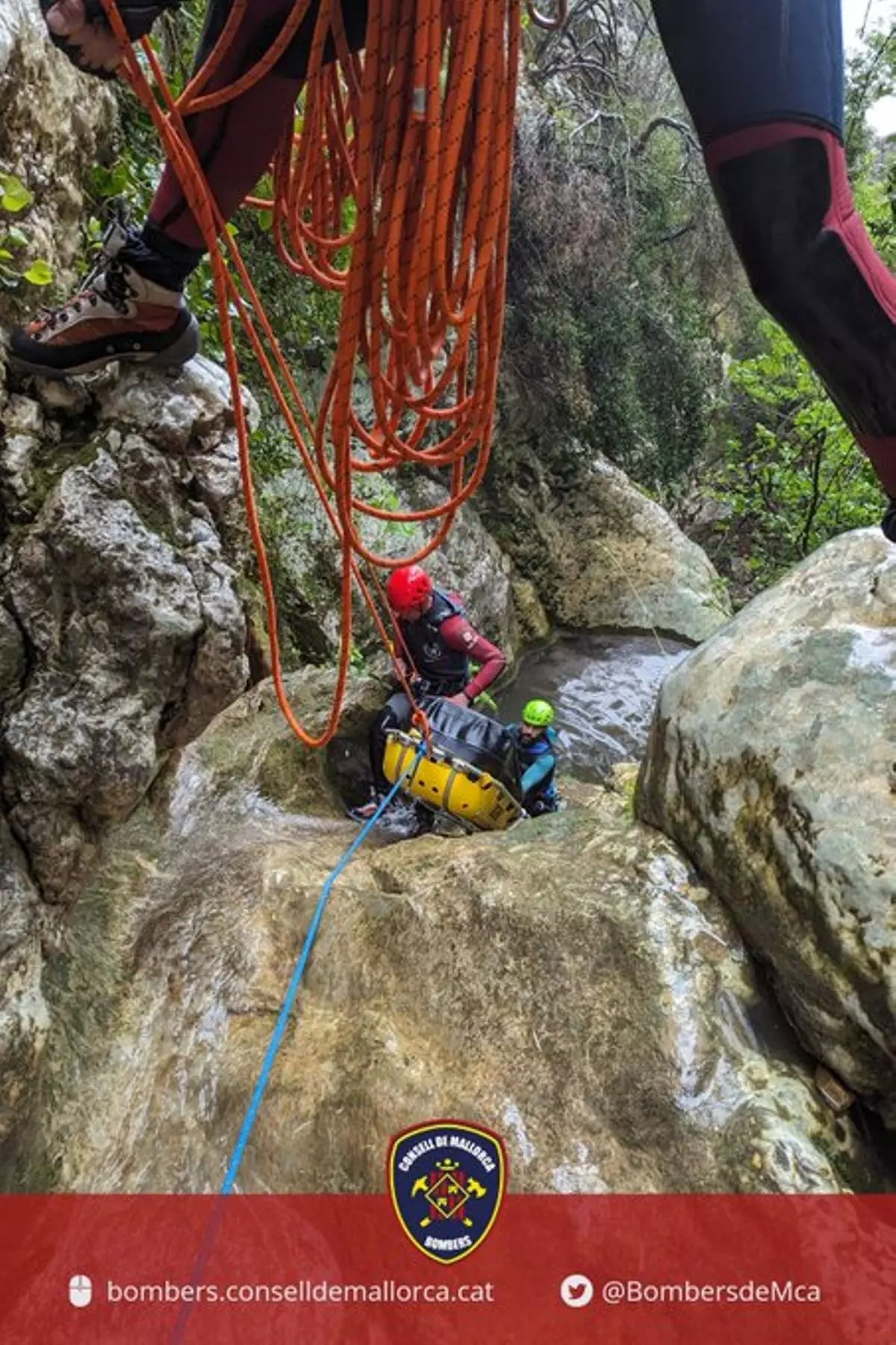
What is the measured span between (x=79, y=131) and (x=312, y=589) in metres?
2.72

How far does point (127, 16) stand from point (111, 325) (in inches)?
20.8

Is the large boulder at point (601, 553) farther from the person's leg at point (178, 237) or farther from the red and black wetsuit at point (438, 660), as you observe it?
the person's leg at point (178, 237)

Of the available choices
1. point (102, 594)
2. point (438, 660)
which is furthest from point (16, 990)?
point (438, 660)

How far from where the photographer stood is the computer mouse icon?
1664mm

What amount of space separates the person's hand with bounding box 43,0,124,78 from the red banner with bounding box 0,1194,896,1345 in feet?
7.20

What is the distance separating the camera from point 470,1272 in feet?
5.99

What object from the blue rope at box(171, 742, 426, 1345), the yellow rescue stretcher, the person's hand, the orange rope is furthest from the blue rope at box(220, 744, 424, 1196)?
the person's hand

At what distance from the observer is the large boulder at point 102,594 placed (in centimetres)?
168

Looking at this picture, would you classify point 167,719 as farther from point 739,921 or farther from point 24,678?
point 739,921

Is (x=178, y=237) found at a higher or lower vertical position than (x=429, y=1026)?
higher

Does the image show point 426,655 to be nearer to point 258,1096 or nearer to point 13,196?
point 258,1096

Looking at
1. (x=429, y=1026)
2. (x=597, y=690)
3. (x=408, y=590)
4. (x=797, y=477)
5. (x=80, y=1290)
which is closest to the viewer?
(x=80, y=1290)

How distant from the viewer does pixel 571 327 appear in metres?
7.50

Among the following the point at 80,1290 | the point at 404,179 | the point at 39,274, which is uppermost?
the point at 39,274
